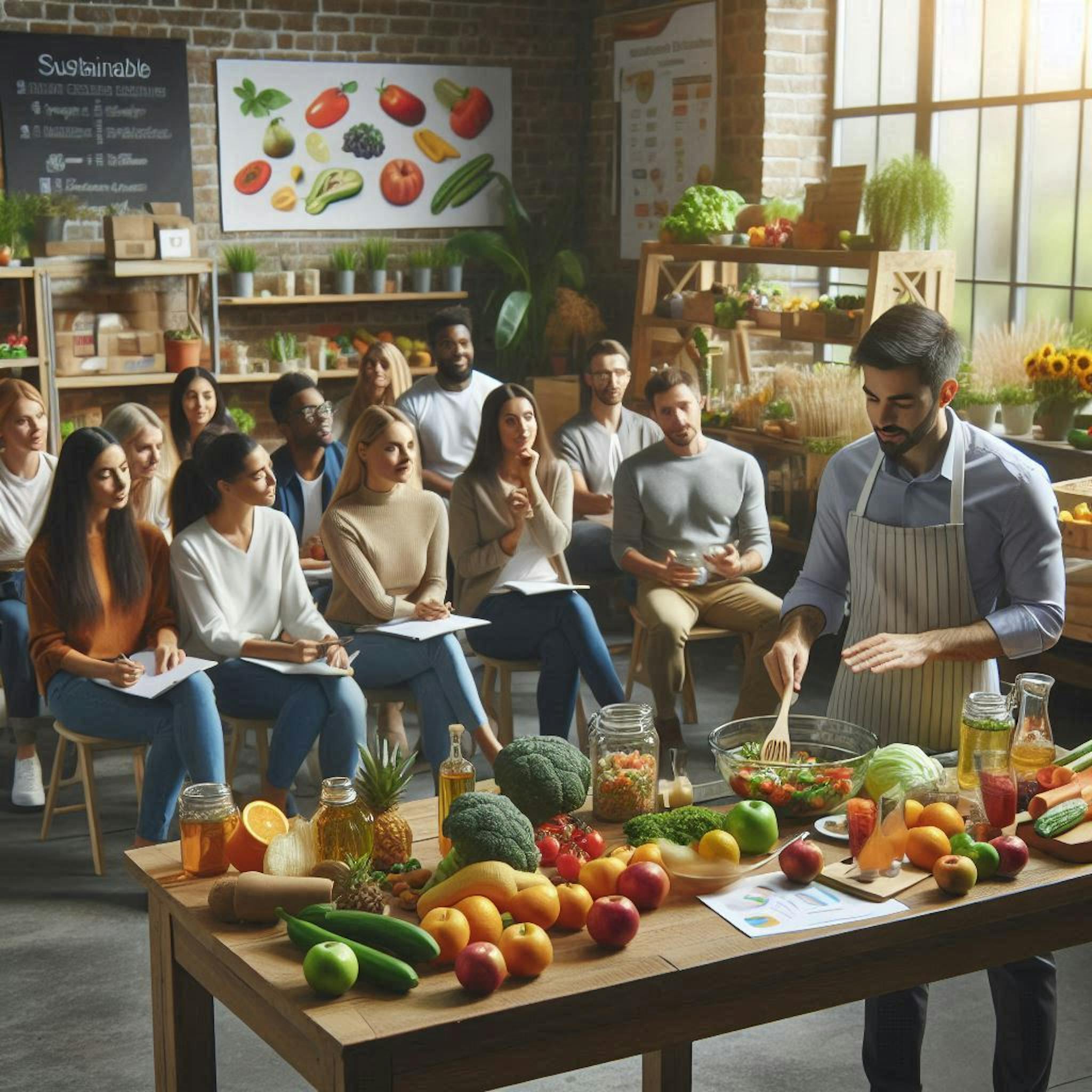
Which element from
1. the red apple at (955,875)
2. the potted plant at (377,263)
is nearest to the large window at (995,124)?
the potted plant at (377,263)

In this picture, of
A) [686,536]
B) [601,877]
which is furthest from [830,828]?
[686,536]

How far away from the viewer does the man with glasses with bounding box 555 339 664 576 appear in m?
5.92

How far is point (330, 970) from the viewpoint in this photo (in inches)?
75.3

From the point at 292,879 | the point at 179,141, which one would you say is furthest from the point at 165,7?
the point at 292,879

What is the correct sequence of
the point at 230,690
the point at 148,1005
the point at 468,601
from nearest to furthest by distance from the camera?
1. the point at 148,1005
2. the point at 230,690
3. the point at 468,601

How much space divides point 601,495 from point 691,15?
3.19 m

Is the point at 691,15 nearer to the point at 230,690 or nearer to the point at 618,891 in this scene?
the point at 230,690

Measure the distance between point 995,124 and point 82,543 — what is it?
14.6ft

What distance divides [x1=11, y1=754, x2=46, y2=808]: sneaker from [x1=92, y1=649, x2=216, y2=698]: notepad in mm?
937

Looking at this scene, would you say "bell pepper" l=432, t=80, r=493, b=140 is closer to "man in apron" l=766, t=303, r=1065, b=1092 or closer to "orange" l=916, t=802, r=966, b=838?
"man in apron" l=766, t=303, r=1065, b=1092

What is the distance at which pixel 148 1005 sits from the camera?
139 inches

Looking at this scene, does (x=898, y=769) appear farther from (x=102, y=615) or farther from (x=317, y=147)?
(x=317, y=147)

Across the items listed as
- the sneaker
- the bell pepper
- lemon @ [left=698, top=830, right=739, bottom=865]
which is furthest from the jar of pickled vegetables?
the bell pepper

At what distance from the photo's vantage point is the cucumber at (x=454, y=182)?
343 inches
